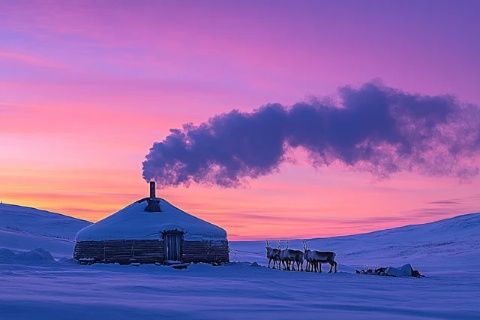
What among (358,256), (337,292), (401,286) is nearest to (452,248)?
(358,256)

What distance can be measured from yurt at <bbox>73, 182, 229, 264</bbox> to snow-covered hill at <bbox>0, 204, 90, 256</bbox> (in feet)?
77.8

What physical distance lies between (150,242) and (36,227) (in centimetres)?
5954

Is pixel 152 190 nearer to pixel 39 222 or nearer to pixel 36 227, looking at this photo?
pixel 36 227

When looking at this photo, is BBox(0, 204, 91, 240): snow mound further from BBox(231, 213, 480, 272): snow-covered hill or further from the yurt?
the yurt

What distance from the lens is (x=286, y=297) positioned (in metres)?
20.4

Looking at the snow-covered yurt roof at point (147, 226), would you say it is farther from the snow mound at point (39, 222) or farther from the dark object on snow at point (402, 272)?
the snow mound at point (39, 222)

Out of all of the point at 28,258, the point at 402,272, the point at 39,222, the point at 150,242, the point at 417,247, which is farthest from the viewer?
the point at 39,222

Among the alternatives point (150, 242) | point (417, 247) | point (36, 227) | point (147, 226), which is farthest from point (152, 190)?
point (36, 227)

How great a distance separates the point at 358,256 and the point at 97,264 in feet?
174

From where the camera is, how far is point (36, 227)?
9500 centimetres

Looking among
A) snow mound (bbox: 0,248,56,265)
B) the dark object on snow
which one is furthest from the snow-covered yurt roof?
the dark object on snow

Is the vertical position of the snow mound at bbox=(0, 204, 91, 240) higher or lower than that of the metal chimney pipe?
higher

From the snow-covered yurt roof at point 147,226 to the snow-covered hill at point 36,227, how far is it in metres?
22.9

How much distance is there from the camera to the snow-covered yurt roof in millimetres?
39062
